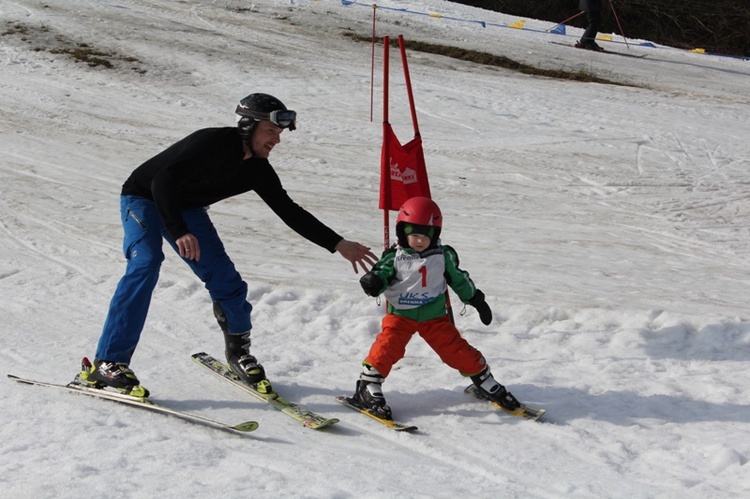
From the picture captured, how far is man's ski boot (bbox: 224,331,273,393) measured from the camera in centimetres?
549

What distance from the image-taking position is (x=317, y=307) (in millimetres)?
7184

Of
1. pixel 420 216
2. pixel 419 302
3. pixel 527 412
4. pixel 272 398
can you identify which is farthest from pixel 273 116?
pixel 527 412

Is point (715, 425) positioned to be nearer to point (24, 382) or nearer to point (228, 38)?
point (24, 382)

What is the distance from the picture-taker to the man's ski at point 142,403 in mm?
4734

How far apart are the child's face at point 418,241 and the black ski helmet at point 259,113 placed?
939 mm

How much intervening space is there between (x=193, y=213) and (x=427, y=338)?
5.22 ft

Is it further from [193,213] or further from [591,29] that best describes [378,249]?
[591,29]

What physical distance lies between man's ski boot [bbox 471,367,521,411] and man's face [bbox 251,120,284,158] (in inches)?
72.7

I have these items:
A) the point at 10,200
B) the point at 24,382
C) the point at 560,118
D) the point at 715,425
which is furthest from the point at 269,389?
the point at 560,118

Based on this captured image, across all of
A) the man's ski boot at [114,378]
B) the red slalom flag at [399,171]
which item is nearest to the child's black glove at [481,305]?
the red slalom flag at [399,171]

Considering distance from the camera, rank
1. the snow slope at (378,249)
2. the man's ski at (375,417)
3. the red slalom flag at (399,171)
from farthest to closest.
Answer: the red slalom flag at (399,171)
the man's ski at (375,417)
the snow slope at (378,249)

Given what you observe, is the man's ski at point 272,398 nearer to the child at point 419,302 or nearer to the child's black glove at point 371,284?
the child at point 419,302

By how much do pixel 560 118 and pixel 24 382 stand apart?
33.7ft

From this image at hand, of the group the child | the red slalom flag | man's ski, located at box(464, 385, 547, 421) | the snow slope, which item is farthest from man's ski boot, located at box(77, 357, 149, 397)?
the red slalom flag
